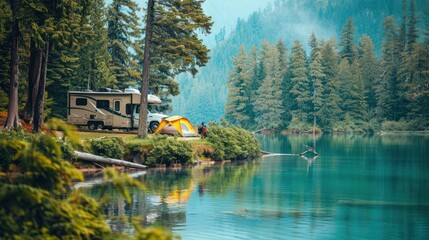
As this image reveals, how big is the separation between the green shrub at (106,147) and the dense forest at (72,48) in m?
4.05

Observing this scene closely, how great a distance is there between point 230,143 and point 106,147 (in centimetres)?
1196

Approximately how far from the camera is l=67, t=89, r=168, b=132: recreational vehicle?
4744 centimetres

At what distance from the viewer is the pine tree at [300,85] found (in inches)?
4855

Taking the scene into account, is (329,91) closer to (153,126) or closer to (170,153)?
(153,126)

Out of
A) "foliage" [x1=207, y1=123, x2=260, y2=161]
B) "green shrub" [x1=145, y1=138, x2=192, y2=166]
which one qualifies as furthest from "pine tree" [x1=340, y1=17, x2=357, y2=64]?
"green shrub" [x1=145, y1=138, x2=192, y2=166]

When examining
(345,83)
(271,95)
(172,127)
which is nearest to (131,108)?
(172,127)

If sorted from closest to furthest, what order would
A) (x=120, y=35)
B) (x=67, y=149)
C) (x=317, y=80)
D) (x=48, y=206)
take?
(x=48, y=206)
(x=67, y=149)
(x=120, y=35)
(x=317, y=80)

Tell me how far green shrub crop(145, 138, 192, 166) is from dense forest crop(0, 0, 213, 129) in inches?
232

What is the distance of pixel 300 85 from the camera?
415 feet

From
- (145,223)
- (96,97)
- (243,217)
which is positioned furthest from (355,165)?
(145,223)

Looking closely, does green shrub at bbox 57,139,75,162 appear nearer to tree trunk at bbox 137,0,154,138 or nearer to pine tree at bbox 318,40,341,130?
tree trunk at bbox 137,0,154,138

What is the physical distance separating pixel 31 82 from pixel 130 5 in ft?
79.9

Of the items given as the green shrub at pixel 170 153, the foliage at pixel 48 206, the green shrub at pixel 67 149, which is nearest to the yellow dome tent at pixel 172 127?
the green shrub at pixel 170 153

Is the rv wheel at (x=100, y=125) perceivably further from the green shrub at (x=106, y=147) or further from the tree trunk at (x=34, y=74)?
the green shrub at (x=106, y=147)
